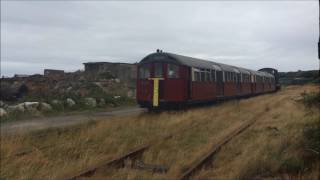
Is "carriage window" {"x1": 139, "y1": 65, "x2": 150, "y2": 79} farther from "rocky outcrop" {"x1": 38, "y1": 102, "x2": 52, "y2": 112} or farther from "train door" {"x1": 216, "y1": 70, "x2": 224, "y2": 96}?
"train door" {"x1": 216, "y1": 70, "x2": 224, "y2": 96}

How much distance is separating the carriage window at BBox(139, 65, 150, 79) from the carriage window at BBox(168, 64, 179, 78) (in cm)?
107

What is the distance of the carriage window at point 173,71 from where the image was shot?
820 inches

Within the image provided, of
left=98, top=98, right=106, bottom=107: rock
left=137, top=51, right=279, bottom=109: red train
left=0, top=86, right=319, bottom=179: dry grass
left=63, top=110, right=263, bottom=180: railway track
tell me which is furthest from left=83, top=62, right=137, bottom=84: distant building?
left=63, top=110, right=263, bottom=180: railway track

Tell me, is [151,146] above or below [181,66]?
below

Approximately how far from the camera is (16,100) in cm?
2631

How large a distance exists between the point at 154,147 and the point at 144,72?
1067 centimetres

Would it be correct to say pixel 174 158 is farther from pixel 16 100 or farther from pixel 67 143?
pixel 16 100

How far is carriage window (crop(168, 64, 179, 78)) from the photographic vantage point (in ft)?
68.3

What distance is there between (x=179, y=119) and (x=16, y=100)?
508 inches

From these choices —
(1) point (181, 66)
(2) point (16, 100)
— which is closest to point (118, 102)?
(2) point (16, 100)

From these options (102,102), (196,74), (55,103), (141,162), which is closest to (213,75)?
(196,74)

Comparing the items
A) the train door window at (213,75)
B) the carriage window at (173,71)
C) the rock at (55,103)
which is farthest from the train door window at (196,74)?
the rock at (55,103)

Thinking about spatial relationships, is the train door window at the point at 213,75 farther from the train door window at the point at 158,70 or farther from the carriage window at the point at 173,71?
the train door window at the point at 158,70

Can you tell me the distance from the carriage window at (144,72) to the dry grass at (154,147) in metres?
4.83
